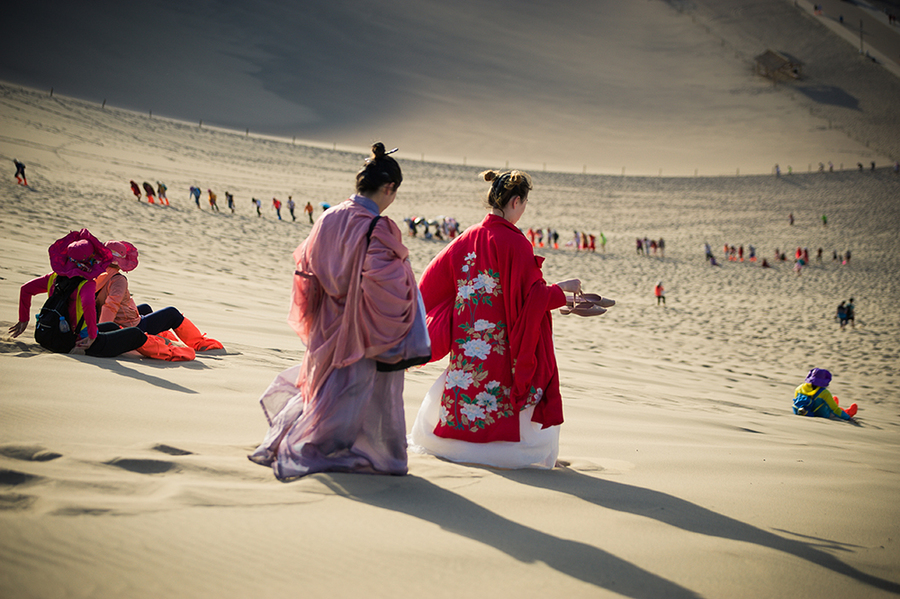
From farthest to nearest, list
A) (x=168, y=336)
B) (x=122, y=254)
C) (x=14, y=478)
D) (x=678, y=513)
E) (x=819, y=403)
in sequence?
(x=819, y=403)
(x=168, y=336)
(x=122, y=254)
(x=678, y=513)
(x=14, y=478)

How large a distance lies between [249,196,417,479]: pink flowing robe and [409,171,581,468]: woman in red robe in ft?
1.91

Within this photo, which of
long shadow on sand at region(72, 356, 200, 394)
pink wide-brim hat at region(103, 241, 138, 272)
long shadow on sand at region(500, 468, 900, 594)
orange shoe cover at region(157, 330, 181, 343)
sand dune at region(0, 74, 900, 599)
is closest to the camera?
sand dune at region(0, 74, 900, 599)

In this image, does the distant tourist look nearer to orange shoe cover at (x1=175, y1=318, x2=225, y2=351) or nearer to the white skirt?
orange shoe cover at (x1=175, y1=318, x2=225, y2=351)

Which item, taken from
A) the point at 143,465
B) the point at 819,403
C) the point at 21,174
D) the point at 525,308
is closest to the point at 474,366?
the point at 525,308

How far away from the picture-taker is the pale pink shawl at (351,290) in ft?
8.29

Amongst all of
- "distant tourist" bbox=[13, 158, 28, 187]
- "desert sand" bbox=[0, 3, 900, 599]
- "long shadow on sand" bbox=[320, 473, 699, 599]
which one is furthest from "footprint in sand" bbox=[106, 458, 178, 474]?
"distant tourist" bbox=[13, 158, 28, 187]

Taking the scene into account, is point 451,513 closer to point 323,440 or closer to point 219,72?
point 323,440

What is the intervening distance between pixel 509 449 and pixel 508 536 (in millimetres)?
926

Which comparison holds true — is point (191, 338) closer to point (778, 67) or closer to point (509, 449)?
point (509, 449)

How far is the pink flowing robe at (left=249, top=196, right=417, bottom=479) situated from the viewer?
2.52m

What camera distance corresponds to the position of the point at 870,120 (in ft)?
162

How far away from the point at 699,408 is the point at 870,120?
55899mm

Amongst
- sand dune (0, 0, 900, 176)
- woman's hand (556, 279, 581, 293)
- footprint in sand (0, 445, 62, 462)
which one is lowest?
footprint in sand (0, 445, 62, 462)

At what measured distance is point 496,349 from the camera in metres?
3.20
